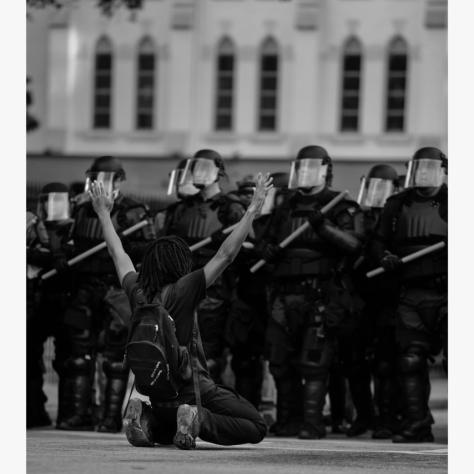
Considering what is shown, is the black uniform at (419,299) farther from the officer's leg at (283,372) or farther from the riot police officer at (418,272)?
the officer's leg at (283,372)

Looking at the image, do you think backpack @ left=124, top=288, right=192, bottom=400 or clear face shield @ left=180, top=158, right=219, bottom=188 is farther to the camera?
clear face shield @ left=180, top=158, right=219, bottom=188

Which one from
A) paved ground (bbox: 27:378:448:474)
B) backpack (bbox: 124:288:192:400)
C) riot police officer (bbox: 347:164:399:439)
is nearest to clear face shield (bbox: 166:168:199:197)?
riot police officer (bbox: 347:164:399:439)

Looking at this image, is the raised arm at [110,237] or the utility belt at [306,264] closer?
the raised arm at [110,237]

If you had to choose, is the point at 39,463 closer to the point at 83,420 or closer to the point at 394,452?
the point at 394,452

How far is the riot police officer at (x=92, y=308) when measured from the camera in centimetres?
1121

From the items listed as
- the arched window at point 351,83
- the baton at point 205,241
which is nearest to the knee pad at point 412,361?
the baton at point 205,241

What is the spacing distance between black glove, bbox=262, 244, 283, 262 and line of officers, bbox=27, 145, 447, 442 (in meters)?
0.01

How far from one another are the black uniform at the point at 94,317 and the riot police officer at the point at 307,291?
3.17 ft

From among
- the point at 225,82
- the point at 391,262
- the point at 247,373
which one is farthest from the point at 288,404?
the point at 225,82

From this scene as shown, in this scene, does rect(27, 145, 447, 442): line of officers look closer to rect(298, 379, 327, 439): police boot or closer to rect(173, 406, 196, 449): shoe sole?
rect(298, 379, 327, 439): police boot

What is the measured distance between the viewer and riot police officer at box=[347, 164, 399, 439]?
11.3 metres

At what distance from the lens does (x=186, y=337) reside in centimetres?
868

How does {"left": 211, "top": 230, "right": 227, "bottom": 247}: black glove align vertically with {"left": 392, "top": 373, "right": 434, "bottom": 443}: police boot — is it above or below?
above
